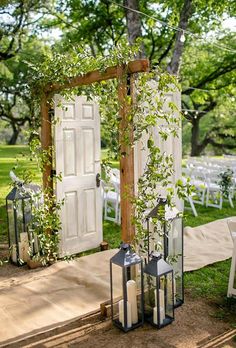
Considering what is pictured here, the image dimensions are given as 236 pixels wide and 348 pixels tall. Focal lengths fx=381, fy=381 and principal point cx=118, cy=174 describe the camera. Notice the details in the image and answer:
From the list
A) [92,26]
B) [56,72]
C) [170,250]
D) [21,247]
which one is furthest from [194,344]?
[92,26]

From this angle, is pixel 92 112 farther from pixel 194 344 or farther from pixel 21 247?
pixel 194 344

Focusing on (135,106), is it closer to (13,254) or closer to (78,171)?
(78,171)

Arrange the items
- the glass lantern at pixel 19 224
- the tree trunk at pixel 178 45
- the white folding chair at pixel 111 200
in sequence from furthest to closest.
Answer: the tree trunk at pixel 178 45 < the white folding chair at pixel 111 200 < the glass lantern at pixel 19 224

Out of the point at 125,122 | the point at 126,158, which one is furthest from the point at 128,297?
the point at 125,122

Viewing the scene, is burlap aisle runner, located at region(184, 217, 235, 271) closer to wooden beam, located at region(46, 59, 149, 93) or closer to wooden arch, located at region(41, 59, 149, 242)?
wooden arch, located at region(41, 59, 149, 242)

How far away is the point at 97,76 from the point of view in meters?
3.86

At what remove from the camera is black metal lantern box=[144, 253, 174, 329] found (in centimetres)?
303

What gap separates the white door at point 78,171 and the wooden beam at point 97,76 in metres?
0.24

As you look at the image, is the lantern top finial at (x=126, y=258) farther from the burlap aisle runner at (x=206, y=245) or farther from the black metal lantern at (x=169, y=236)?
the burlap aisle runner at (x=206, y=245)

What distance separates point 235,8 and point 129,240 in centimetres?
865

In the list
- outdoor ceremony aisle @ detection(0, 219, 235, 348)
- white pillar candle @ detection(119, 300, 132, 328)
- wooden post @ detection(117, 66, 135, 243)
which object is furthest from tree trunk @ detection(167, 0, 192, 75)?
white pillar candle @ detection(119, 300, 132, 328)

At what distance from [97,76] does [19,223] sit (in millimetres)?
2029

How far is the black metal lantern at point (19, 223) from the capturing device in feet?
14.9

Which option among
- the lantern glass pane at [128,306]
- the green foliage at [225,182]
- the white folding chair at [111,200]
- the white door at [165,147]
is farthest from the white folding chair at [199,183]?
the lantern glass pane at [128,306]
